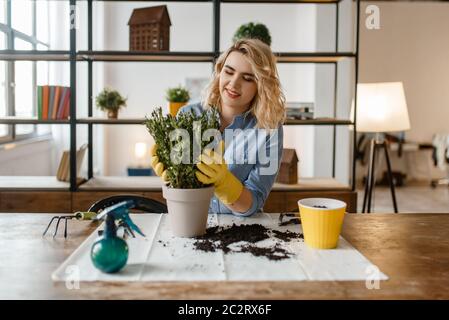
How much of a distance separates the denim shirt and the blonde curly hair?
0.04 m

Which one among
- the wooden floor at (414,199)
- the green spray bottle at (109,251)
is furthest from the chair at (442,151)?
the green spray bottle at (109,251)

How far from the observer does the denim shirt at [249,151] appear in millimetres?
1620

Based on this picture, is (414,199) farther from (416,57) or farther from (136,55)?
(136,55)

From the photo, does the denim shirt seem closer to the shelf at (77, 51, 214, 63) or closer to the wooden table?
the wooden table

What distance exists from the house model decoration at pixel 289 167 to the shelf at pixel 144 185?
38 millimetres

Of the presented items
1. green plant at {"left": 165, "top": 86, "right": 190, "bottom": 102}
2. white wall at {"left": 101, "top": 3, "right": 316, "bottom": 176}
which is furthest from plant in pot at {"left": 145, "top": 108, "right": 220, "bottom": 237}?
white wall at {"left": 101, "top": 3, "right": 316, "bottom": 176}

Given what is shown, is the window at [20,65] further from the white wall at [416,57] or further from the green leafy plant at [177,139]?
the white wall at [416,57]

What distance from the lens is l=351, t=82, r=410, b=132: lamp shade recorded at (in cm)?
322

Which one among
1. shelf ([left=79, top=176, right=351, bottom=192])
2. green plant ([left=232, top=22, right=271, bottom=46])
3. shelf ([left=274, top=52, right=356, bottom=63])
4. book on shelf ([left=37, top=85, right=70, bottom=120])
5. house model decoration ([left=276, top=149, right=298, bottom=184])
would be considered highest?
green plant ([left=232, top=22, right=271, bottom=46])

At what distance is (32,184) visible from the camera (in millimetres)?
2986

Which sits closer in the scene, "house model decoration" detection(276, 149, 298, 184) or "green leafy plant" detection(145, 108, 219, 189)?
"green leafy plant" detection(145, 108, 219, 189)

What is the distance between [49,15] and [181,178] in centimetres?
436

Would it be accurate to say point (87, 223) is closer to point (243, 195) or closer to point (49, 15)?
point (243, 195)

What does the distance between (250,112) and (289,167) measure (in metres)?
1.34
